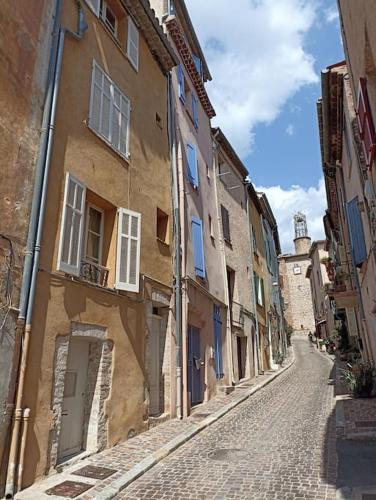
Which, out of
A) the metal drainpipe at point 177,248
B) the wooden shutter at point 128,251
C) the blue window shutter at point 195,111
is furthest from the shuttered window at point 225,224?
Result: the wooden shutter at point 128,251

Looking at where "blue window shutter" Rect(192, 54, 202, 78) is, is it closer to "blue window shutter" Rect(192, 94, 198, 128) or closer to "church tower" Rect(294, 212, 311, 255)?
"blue window shutter" Rect(192, 94, 198, 128)

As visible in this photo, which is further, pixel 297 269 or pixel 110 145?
pixel 297 269

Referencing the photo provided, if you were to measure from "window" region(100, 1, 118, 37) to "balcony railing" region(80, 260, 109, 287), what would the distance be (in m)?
5.80

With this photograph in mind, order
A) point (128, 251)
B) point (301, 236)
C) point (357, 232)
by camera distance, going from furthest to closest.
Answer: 1. point (301, 236)
2. point (357, 232)
3. point (128, 251)

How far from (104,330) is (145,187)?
3723mm

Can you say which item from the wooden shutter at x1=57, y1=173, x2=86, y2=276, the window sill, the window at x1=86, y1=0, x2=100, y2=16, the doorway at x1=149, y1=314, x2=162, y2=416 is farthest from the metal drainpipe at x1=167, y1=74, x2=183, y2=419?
the wooden shutter at x1=57, y1=173, x2=86, y2=276

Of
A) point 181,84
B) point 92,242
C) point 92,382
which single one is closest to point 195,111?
point 181,84

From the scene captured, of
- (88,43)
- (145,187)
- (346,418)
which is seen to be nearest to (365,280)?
(346,418)

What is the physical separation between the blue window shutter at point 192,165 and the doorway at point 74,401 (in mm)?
7042

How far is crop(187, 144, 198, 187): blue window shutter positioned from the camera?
39.2 feet

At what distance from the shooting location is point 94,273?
270 inches

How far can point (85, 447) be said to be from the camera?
6.02m

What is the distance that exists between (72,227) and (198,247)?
579cm

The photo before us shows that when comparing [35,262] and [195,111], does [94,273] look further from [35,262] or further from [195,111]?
[195,111]
